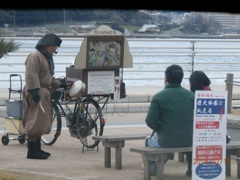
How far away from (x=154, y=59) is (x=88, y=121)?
11281 millimetres

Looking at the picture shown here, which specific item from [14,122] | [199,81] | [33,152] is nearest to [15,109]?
[14,122]

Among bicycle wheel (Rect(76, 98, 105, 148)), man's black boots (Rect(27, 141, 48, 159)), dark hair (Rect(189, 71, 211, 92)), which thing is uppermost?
dark hair (Rect(189, 71, 211, 92))

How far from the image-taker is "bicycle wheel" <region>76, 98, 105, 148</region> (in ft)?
39.1

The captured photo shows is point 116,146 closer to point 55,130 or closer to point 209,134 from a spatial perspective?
point 209,134

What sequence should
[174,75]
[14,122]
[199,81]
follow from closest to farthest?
1. [174,75]
2. [199,81]
3. [14,122]

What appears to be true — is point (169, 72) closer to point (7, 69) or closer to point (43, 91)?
point (43, 91)

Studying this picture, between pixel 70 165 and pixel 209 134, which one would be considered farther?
pixel 70 165

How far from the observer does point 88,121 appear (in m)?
11.9

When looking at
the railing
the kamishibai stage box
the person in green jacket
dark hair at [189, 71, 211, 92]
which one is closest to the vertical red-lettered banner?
the person in green jacket

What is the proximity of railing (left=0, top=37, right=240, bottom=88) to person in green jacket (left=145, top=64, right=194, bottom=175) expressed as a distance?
9.90 metres

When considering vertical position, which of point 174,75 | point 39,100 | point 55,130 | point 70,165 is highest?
point 174,75

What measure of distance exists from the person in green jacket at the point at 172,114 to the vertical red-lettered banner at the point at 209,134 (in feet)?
2.71

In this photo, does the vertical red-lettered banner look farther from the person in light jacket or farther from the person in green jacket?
the person in light jacket
